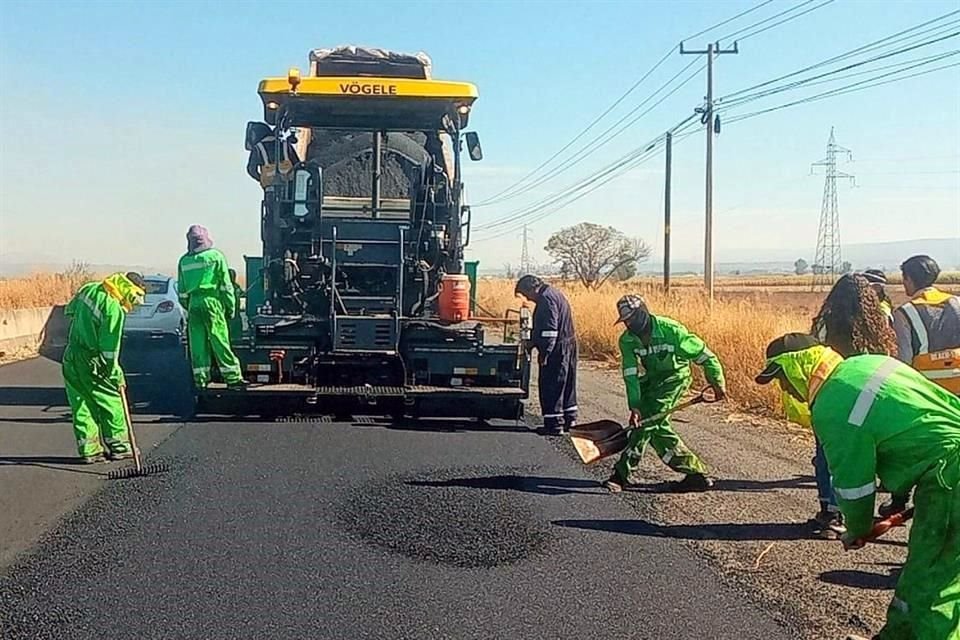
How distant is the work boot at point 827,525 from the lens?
652 cm

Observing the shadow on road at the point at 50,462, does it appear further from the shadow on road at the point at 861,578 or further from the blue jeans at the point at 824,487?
the shadow on road at the point at 861,578

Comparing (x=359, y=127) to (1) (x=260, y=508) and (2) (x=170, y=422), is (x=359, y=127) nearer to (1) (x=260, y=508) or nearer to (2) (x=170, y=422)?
(2) (x=170, y=422)

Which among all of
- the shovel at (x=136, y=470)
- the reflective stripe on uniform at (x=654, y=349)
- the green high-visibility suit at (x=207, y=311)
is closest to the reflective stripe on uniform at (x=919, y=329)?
the reflective stripe on uniform at (x=654, y=349)

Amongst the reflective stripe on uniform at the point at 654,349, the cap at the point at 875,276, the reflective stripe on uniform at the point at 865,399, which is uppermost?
the cap at the point at 875,276

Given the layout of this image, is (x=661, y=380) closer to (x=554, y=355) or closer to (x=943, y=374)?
(x=943, y=374)

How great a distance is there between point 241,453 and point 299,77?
4.24 metres

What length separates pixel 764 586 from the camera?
18.1ft

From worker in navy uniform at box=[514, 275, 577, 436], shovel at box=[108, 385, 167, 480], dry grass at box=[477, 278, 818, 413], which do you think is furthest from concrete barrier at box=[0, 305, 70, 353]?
shovel at box=[108, 385, 167, 480]

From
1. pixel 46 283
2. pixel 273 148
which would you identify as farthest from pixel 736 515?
pixel 46 283

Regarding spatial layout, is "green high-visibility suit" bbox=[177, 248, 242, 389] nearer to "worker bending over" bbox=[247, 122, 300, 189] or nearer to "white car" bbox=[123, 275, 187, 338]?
"worker bending over" bbox=[247, 122, 300, 189]

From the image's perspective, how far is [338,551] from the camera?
A: 6.06m

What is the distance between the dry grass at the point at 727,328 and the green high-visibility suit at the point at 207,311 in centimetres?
570

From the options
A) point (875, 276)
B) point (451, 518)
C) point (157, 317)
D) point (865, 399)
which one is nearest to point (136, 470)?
point (451, 518)

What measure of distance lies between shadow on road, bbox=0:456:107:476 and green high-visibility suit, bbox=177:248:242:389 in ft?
6.57
